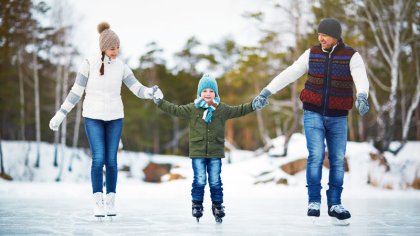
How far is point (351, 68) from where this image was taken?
209 inches

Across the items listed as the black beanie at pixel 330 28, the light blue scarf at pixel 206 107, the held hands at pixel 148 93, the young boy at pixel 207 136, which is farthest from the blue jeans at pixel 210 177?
the black beanie at pixel 330 28

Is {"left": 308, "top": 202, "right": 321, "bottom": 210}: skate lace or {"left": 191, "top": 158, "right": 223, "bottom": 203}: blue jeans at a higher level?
{"left": 191, "top": 158, "right": 223, "bottom": 203}: blue jeans

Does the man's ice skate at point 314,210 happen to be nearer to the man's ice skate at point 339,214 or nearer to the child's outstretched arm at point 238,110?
the man's ice skate at point 339,214

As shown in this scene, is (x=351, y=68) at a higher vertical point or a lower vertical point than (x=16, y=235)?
higher

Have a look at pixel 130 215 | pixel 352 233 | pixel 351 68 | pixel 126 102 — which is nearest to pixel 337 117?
pixel 351 68

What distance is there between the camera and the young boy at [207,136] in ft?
17.3

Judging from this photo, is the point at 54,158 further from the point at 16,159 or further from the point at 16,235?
the point at 16,235

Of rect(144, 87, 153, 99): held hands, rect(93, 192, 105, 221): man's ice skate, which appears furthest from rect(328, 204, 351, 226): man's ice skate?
rect(93, 192, 105, 221): man's ice skate

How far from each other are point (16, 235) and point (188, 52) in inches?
1303

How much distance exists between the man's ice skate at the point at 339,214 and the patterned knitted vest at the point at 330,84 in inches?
32.4

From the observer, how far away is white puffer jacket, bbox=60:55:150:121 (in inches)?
216

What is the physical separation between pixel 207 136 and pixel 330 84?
3.90 feet

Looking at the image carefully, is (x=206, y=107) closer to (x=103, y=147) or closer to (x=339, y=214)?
(x=103, y=147)

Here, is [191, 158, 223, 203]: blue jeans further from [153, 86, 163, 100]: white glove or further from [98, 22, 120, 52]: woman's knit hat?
[98, 22, 120, 52]: woman's knit hat
